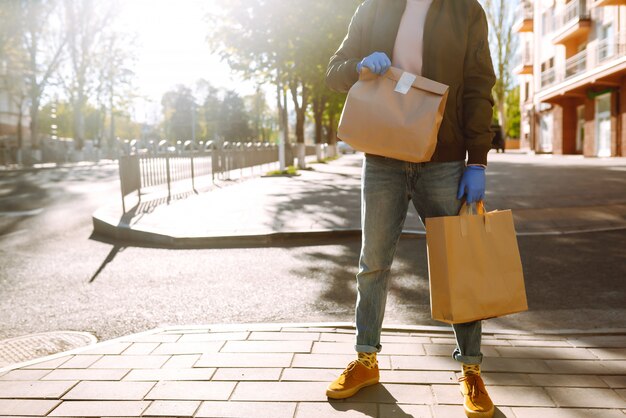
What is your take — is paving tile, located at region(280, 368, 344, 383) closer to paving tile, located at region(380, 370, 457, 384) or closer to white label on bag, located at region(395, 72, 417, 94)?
paving tile, located at region(380, 370, 457, 384)

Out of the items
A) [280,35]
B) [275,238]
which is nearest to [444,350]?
[275,238]

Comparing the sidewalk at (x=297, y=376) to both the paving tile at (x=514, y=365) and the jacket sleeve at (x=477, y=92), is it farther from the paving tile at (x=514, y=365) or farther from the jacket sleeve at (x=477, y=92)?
the jacket sleeve at (x=477, y=92)

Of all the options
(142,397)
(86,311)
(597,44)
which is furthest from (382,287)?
(597,44)

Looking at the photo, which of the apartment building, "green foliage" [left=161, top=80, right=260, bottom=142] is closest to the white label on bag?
the apartment building

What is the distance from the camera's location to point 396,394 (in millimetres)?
2693

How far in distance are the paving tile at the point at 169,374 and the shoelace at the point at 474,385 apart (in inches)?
48.3

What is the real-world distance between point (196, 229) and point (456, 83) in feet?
18.5

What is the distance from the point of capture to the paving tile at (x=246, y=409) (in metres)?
2.49

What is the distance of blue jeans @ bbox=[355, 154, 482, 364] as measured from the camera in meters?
2.65

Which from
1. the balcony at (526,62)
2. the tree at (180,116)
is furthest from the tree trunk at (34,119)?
the tree at (180,116)

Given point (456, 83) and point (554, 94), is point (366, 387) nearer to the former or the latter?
point (456, 83)

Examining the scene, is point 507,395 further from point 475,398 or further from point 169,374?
point 169,374

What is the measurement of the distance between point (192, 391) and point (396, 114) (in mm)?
1560

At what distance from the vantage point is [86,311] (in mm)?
4453
